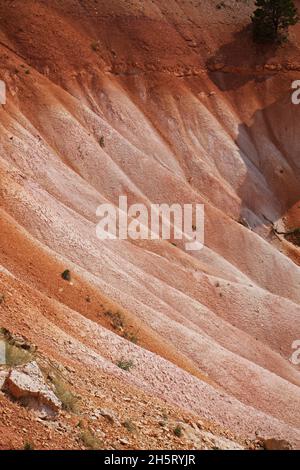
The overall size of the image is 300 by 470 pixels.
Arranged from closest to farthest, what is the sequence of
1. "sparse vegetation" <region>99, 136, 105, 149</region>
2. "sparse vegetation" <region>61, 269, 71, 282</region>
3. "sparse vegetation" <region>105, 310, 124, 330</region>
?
"sparse vegetation" <region>105, 310, 124, 330</region> < "sparse vegetation" <region>61, 269, 71, 282</region> < "sparse vegetation" <region>99, 136, 105, 149</region>

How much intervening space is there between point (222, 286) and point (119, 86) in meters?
20.2

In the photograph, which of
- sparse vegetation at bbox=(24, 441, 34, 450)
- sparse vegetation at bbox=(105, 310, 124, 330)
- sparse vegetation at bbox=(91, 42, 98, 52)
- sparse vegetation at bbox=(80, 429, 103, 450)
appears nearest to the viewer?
sparse vegetation at bbox=(24, 441, 34, 450)

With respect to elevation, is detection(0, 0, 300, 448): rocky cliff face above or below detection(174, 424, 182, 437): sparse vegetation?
above

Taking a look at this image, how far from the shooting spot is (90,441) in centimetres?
1188

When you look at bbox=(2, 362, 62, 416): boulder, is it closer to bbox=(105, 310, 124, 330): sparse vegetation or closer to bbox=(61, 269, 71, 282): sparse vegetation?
bbox=(105, 310, 124, 330): sparse vegetation

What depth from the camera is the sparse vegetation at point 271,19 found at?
2092 inches

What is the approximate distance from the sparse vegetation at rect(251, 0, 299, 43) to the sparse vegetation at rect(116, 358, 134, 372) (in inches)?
1650

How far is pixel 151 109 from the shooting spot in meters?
46.2

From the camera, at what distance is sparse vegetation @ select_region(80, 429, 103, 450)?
11.8 m

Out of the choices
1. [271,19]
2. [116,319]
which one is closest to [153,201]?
[116,319]

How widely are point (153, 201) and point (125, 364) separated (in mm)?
21151

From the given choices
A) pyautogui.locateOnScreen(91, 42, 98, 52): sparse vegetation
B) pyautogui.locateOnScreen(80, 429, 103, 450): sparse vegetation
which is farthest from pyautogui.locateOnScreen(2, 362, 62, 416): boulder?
pyautogui.locateOnScreen(91, 42, 98, 52): sparse vegetation

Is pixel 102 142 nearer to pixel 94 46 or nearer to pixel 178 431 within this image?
pixel 94 46

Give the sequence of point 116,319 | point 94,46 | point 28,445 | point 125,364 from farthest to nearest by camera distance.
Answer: point 94,46 → point 116,319 → point 125,364 → point 28,445
